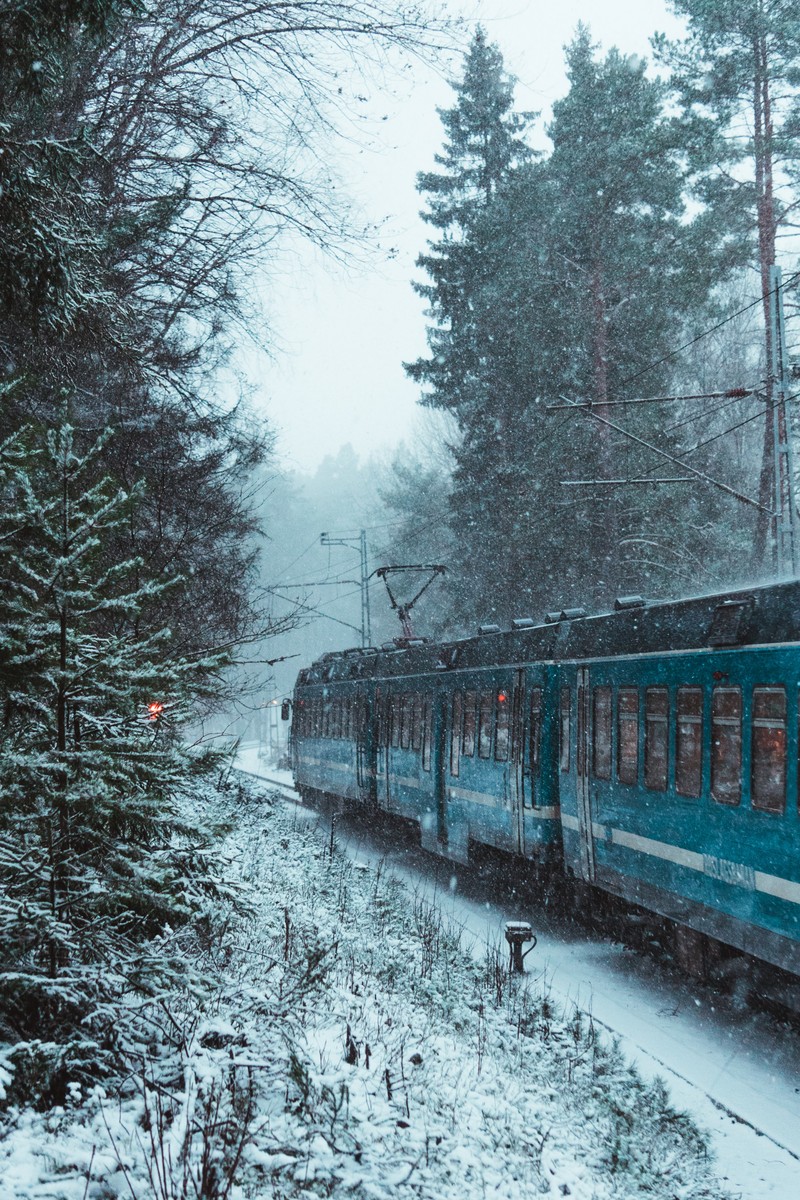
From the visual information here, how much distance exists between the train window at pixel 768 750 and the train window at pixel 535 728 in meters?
4.60

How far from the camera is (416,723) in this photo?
16938 millimetres

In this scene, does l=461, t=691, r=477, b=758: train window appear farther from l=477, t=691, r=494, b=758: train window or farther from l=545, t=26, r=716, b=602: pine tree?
l=545, t=26, r=716, b=602: pine tree

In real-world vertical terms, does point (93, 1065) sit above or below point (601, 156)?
below

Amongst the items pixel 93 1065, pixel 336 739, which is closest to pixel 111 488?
pixel 93 1065

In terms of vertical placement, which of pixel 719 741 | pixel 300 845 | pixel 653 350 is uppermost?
pixel 653 350

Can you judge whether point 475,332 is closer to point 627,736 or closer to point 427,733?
point 427,733

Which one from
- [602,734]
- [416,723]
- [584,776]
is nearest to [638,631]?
[602,734]

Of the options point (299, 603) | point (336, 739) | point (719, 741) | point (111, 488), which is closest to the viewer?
point (111, 488)

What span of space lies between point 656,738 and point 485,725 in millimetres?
4657

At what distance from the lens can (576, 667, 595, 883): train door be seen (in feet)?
35.2

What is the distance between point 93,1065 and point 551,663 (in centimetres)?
763

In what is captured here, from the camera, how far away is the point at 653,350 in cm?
2798

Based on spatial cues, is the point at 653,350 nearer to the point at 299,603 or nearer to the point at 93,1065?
the point at 299,603

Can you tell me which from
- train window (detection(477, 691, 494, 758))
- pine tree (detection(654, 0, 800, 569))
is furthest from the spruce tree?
train window (detection(477, 691, 494, 758))
